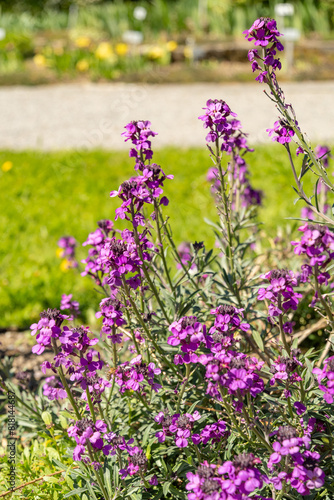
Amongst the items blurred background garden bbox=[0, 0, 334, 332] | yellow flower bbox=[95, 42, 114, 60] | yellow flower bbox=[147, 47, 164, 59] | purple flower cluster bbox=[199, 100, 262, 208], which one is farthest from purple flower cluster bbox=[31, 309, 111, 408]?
yellow flower bbox=[147, 47, 164, 59]

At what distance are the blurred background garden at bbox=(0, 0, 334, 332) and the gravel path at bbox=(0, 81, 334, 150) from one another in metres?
0.10

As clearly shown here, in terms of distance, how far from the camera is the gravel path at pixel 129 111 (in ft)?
26.0

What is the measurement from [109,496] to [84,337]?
0.52 m

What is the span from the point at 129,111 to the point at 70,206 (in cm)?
484

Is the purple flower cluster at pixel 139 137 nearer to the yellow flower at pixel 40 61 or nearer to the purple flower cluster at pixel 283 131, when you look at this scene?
the purple flower cluster at pixel 283 131

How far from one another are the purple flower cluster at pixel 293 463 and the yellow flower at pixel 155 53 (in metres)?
12.1

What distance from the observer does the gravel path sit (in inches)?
312

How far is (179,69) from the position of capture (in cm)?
1275

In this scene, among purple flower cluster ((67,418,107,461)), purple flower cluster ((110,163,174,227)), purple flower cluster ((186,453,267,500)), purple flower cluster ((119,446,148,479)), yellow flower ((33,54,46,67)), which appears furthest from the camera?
yellow flower ((33,54,46,67))

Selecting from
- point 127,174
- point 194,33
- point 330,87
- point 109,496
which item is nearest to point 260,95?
point 330,87

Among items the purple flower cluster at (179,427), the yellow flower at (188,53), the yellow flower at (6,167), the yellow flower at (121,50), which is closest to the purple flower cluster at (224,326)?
the purple flower cluster at (179,427)

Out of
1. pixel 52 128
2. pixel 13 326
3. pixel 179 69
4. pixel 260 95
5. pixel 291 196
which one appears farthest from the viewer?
pixel 179 69

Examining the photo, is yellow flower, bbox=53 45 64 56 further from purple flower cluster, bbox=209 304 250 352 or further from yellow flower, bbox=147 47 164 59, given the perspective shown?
purple flower cluster, bbox=209 304 250 352

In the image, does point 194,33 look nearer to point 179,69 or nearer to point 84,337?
point 179,69
